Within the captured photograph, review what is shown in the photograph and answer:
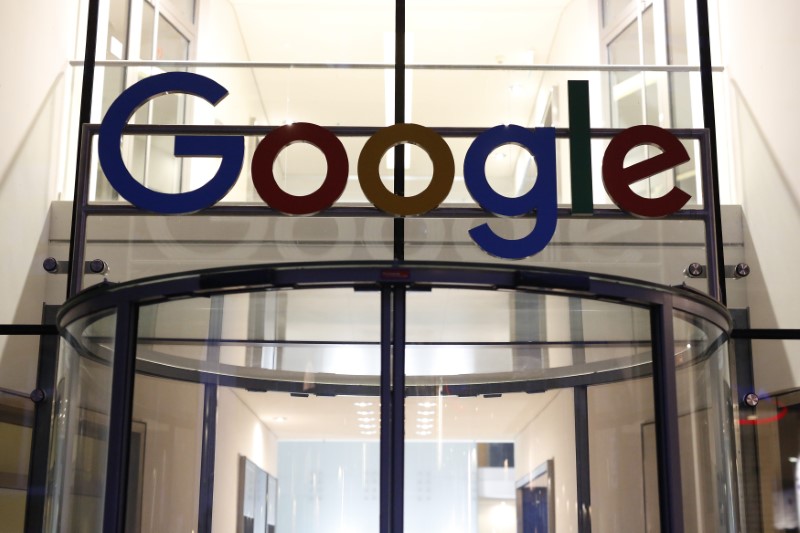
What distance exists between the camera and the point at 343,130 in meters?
7.97

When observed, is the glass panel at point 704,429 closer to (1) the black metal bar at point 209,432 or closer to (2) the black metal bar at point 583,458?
(2) the black metal bar at point 583,458

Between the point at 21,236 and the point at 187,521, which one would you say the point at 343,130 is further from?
the point at 187,521

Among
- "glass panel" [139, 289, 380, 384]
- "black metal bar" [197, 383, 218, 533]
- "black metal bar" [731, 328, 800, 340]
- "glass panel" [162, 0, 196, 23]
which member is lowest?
"black metal bar" [197, 383, 218, 533]

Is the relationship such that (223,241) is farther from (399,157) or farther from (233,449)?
(233,449)

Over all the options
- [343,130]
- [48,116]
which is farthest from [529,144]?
[48,116]

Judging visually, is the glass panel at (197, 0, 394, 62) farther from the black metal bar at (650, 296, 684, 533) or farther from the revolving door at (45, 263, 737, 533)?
the black metal bar at (650, 296, 684, 533)

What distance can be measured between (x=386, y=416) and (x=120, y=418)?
116 cm

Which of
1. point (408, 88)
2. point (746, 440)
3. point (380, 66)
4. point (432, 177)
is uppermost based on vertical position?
point (408, 88)

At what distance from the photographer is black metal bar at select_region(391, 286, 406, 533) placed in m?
4.28

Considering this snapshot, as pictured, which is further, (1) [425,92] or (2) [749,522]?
(1) [425,92]

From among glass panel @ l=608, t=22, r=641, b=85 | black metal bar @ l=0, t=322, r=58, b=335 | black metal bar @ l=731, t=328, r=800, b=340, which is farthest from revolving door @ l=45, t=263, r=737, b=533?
glass panel @ l=608, t=22, r=641, b=85

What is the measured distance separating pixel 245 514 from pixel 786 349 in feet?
15.7

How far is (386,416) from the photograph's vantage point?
436 centimetres

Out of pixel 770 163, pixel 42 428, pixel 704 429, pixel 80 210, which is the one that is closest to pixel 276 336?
pixel 704 429
